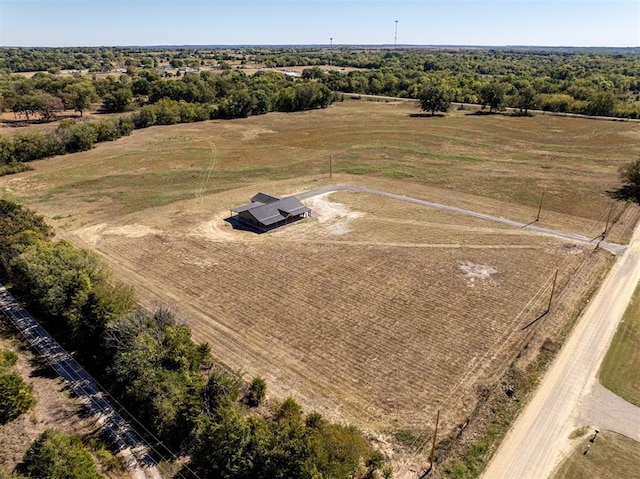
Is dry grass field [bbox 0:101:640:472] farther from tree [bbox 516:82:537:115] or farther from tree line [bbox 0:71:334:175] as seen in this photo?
tree [bbox 516:82:537:115]

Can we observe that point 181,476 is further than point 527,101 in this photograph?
No

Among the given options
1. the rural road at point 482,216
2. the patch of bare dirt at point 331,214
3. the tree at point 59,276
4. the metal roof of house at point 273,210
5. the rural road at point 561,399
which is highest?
the tree at point 59,276

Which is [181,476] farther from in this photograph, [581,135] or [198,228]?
[581,135]

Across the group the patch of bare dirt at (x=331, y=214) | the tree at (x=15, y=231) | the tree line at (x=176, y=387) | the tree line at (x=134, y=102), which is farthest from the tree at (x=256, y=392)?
the tree line at (x=134, y=102)

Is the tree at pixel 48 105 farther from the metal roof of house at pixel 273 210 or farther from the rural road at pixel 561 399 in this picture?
the rural road at pixel 561 399

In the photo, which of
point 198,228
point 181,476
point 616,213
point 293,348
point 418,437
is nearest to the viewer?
point 181,476

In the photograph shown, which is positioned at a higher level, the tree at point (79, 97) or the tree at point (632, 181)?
the tree at point (79, 97)

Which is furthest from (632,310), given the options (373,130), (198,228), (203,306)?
(373,130)
